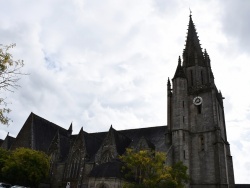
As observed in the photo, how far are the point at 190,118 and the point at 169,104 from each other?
4281 millimetres

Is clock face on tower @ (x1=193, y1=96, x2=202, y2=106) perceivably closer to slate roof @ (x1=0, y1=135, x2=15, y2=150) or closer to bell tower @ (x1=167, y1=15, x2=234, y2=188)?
bell tower @ (x1=167, y1=15, x2=234, y2=188)

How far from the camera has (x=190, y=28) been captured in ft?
180

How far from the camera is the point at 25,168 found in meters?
35.3

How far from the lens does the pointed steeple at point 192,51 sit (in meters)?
49.1

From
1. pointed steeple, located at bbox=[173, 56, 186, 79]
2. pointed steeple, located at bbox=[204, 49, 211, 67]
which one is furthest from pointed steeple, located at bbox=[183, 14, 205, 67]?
pointed steeple, located at bbox=[173, 56, 186, 79]

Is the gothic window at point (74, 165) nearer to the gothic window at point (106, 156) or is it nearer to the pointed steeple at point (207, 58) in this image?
the gothic window at point (106, 156)

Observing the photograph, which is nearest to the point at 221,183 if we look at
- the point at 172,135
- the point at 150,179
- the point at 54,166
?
the point at 172,135

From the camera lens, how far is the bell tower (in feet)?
125

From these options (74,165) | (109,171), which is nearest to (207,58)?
(109,171)

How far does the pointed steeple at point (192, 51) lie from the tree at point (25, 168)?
29.8 m

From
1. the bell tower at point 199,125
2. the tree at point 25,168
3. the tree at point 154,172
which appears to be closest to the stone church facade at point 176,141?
the bell tower at point 199,125

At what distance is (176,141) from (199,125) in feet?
16.3

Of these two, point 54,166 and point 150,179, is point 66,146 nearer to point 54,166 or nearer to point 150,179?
point 54,166

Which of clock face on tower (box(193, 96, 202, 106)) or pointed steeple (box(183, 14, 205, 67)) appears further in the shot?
pointed steeple (box(183, 14, 205, 67))
